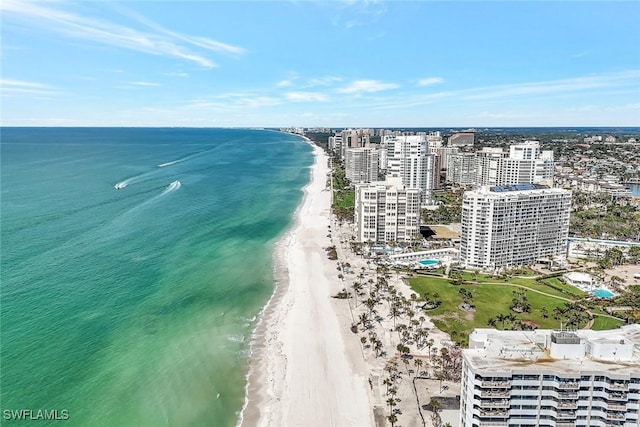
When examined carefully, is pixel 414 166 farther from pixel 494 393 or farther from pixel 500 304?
pixel 494 393

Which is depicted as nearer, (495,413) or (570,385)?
(570,385)

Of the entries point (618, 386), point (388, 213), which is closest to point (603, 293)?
point (388, 213)

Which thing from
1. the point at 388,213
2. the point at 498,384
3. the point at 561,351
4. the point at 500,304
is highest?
the point at 561,351

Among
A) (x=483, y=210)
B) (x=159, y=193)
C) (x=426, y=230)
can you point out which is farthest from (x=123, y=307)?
(x=159, y=193)

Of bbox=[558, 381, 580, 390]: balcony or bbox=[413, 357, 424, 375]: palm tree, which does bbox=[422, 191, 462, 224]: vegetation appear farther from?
bbox=[558, 381, 580, 390]: balcony

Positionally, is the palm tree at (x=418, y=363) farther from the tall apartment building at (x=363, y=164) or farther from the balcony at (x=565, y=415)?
the tall apartment building at (x=363, y=164)

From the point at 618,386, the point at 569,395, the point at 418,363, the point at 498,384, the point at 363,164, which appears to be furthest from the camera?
the point at 363,164

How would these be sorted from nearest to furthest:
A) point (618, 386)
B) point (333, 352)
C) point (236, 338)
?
point (618, 386), point (333, 352), point (236, 338)
